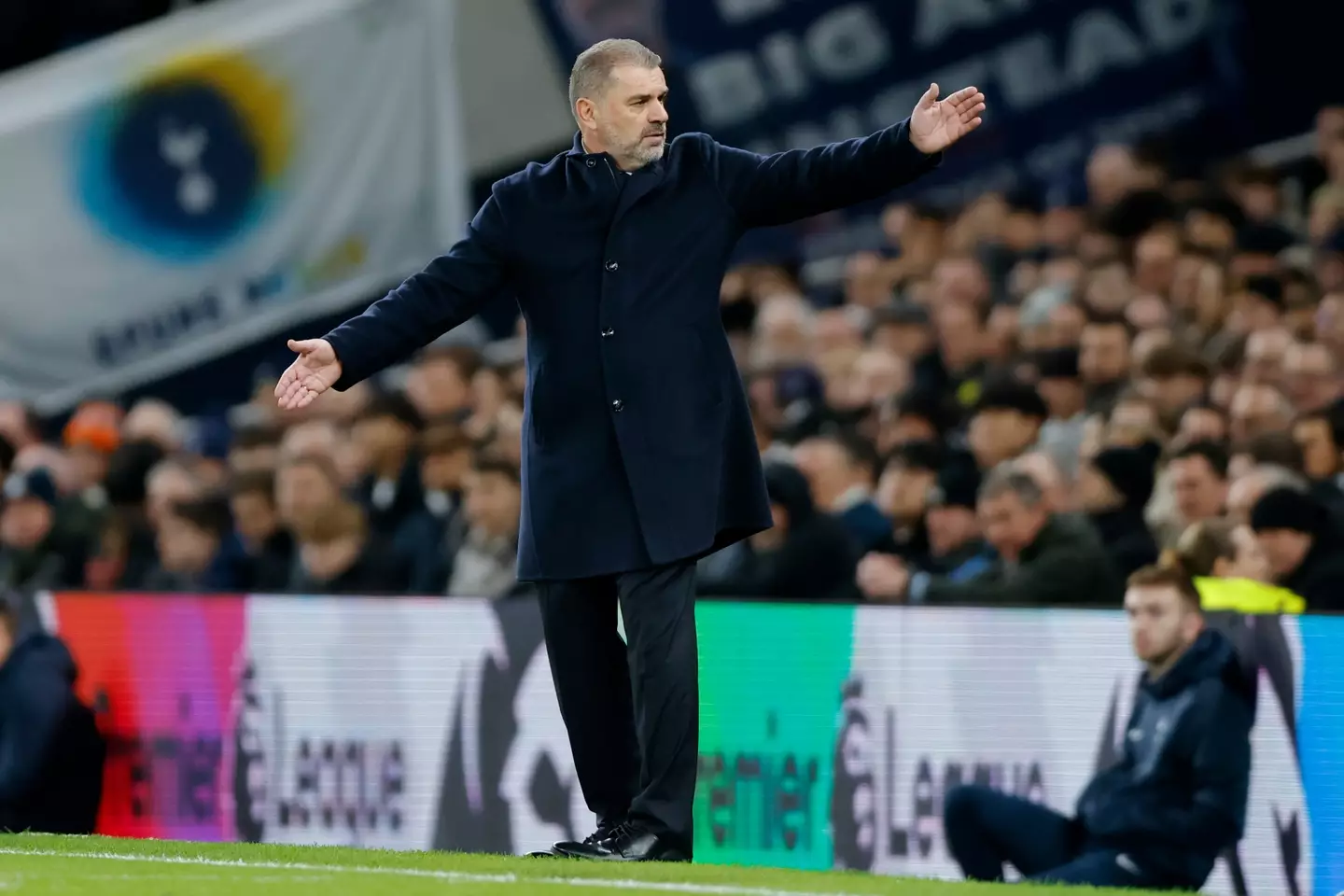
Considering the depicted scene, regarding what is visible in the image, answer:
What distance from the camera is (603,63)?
6.32 metres

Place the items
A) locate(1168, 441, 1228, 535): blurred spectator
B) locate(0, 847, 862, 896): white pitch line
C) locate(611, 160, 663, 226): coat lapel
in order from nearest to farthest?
locate(0, 847, 862, 896): white pitch line → locate(611, 160, 663, 226): coat lapel → locate(1168, 441, 1228, 535): blurred spectator

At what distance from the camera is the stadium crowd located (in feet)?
30.6

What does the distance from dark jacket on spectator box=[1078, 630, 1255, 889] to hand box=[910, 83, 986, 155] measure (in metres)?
2.30

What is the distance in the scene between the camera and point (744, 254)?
50.6 feet

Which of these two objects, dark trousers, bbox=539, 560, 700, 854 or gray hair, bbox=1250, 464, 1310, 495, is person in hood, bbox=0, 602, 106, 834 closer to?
dark trousers, bbox=539, 560, 700, 854

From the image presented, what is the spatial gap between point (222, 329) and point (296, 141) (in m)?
1.19

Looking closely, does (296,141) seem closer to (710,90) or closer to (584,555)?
(710,90)

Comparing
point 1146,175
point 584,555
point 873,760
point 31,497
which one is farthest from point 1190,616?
point 31,497

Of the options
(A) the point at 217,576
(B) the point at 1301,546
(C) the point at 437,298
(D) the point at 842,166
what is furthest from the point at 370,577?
(D) the point at 842,166

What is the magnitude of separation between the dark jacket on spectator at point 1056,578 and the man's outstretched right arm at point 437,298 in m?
3.03

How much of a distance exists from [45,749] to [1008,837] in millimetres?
3723

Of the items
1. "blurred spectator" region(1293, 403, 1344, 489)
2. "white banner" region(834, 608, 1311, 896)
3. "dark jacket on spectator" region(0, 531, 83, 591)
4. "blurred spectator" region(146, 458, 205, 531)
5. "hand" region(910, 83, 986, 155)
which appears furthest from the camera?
"dark jacket on spectator" region(0, 531, 83, 591)

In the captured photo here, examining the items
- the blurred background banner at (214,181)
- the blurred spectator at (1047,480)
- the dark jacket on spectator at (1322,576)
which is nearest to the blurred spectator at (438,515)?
the blurred spectator at (1047,480)

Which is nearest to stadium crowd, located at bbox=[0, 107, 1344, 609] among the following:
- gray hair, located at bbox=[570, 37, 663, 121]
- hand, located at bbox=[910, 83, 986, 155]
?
hand, located at bbox=[910, 83, 986, 155]
